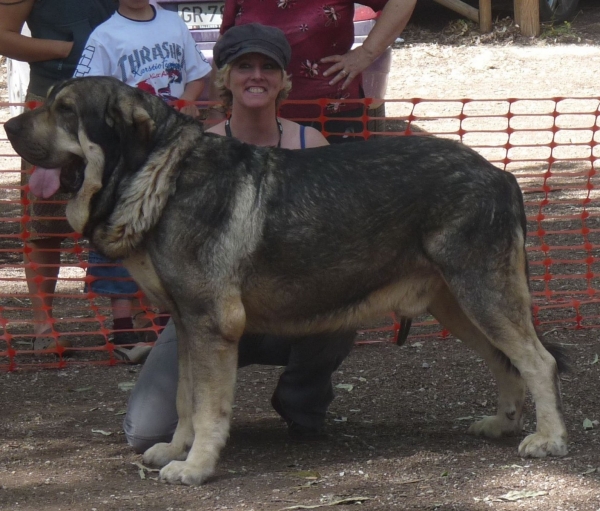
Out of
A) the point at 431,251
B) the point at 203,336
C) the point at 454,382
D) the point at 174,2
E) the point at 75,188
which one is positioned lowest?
the point at 454,382

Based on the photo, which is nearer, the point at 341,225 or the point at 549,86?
the point at 341,225

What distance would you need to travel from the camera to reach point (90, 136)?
3.95m

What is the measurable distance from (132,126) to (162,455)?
57.4 inches

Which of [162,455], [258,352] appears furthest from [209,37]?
[162,455]

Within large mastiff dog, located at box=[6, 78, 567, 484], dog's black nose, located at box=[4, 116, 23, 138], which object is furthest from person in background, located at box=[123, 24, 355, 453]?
dog's black nose, located at box=[4, 116, 23, 138]

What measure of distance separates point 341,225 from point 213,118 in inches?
104

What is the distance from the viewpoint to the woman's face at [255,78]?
4691 millimetres

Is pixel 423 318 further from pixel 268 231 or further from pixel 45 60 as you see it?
pixel 45 60

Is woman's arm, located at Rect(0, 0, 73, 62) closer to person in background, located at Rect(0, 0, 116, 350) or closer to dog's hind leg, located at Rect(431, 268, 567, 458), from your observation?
person in background, located at Rect(0, 0, 116, 350)

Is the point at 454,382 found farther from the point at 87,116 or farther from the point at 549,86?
the point at 549,86

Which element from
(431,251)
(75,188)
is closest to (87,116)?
(75,188)

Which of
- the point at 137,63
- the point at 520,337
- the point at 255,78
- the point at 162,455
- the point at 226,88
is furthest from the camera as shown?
the point at 137,63

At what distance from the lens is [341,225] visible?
416 centimetres

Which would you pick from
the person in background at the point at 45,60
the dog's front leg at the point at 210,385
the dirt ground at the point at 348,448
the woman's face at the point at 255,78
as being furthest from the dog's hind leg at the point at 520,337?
the person in background at the point at 45,60
